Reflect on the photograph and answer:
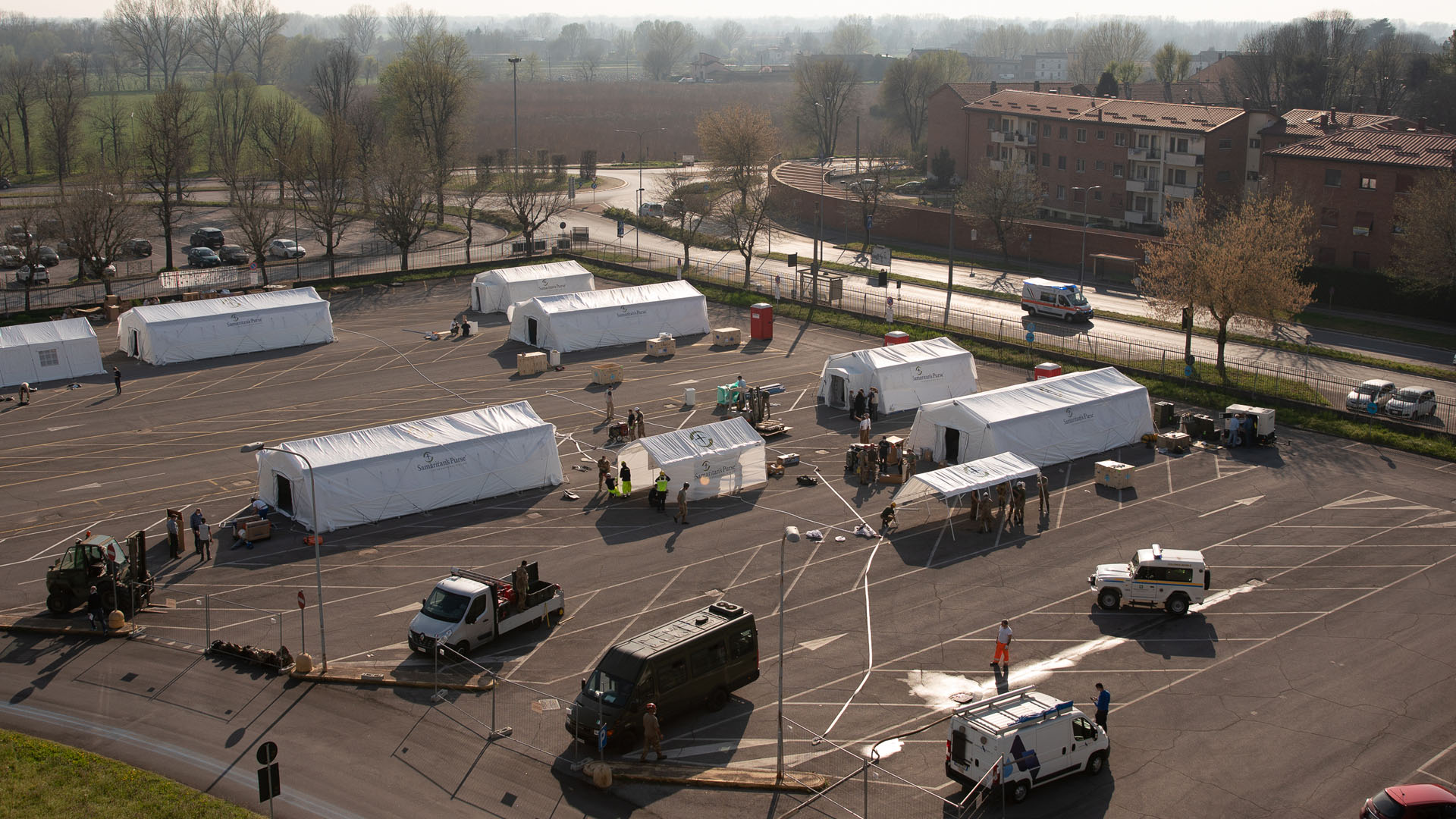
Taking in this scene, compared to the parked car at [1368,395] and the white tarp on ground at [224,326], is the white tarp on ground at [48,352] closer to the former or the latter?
the white tarp on ground at [224,326]

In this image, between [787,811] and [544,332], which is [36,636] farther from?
[544,332]

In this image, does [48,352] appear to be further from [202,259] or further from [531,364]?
[202,259]

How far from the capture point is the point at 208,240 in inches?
3201

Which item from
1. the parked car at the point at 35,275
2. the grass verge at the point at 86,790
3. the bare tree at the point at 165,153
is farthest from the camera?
the bare tree at the point at 165,153

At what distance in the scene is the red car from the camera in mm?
18688

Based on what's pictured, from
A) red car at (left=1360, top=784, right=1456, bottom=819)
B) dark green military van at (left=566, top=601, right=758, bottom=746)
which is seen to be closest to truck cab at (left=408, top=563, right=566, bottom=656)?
dark green military van at (left=566, top=601, right=758, bottom=746)

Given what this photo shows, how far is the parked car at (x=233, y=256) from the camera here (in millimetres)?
76312

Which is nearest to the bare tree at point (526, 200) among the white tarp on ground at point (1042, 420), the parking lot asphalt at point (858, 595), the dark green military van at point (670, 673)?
the parking lot asphalt at point (858, 595)

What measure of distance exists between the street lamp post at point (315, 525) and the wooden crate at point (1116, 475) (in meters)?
24.5

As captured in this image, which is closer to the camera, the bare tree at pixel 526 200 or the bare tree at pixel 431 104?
the bare tree at pixel 526 200

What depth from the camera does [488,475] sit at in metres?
36.4

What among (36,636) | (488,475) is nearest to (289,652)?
(36,636)

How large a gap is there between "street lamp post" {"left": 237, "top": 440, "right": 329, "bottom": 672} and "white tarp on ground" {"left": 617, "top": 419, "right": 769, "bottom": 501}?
30.8 feet

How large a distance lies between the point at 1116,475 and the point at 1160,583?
9236mm
